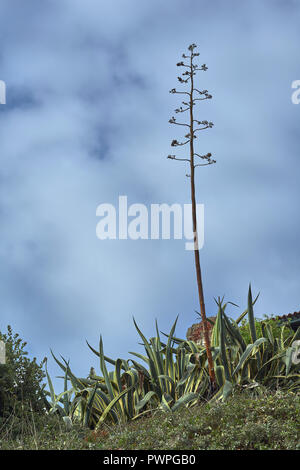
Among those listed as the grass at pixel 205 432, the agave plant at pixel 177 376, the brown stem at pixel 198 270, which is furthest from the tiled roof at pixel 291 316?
the grass at pixel 205 432

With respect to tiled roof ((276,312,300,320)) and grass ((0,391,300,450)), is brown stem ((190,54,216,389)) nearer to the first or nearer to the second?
grass ((0,391,300,450))

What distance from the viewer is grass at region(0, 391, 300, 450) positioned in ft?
19.2

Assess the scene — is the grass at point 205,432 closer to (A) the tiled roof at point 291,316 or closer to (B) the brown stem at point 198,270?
(B) the brown stem at point 198,270

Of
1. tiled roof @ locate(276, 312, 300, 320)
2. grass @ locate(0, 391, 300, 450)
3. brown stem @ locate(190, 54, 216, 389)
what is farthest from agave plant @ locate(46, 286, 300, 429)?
tiled roof @ locate(276, 312, 300, 320)

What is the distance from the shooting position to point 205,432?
6.17 metres

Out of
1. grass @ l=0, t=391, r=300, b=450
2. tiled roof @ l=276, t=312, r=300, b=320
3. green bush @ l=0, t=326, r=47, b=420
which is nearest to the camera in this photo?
grass @ l=0, t=391, r=300, b=450

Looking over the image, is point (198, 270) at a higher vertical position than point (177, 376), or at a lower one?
higher

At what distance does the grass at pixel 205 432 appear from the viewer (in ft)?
19.2

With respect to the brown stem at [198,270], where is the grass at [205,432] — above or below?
below

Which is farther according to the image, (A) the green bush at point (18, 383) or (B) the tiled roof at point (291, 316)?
(B) the tiled roof at point (291, 316)

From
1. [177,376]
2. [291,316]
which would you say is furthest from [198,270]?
[291,316]

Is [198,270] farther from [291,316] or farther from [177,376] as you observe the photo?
[291,316]
